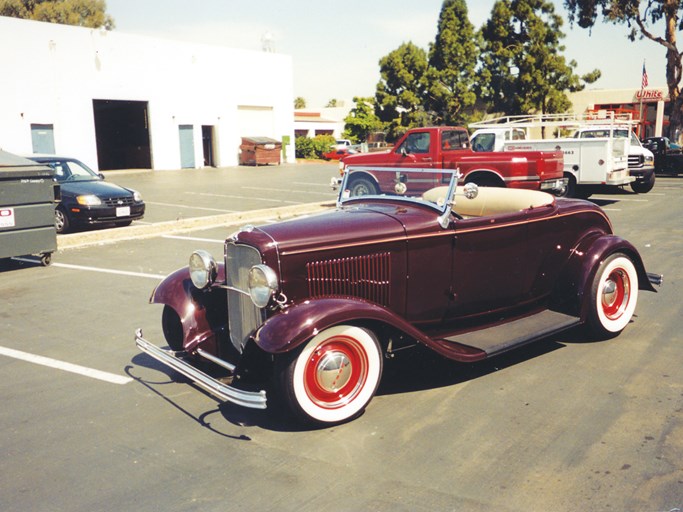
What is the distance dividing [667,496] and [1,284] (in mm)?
7715

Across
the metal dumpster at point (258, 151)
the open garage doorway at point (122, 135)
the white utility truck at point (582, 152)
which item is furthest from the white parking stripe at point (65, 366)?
the metal dumpster at point (258, 151)

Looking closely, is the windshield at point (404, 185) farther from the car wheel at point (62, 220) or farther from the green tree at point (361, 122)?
the green tree at point (361, 122)

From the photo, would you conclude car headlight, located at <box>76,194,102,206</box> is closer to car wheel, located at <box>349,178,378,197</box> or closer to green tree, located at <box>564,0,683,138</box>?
car wheel, located at <box>349,178,378,197</box>

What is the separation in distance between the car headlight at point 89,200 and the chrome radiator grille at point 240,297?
25.9 feet

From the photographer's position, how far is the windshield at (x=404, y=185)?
4.76 meters

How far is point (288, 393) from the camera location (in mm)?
3736

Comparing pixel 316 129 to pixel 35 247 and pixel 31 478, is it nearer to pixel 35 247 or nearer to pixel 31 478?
pixel 35 247

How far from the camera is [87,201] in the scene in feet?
37.3

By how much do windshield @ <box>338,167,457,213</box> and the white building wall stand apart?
67.5ft

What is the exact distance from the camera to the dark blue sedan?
11.3 metres

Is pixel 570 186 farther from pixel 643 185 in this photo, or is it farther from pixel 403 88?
pixel 403 88

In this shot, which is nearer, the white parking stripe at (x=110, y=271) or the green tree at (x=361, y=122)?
the white parking stripe at (x=110, y=271)

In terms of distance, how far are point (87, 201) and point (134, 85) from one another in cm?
1913

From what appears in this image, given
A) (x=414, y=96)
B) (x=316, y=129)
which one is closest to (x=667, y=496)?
(x=414, y=96)
